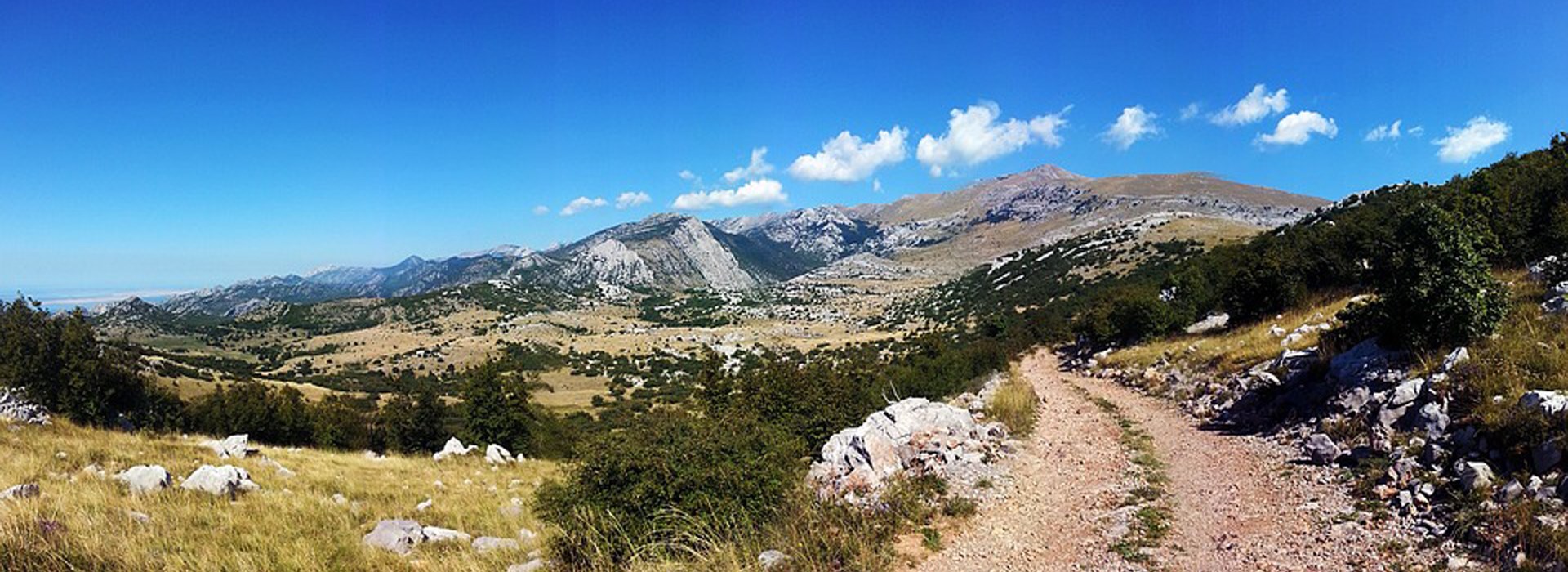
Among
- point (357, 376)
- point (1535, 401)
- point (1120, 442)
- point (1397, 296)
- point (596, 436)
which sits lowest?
point (357, 376)

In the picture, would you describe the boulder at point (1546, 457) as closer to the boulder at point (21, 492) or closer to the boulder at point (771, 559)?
the boulder at point (771, 559)

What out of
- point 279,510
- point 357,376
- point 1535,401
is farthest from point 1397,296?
point 357,376

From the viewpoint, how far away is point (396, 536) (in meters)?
9.80

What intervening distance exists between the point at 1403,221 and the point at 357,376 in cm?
17341

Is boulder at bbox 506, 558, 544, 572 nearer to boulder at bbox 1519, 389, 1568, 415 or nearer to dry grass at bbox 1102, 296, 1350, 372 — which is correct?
boulder at bbox 1519, 389, 1568, 415

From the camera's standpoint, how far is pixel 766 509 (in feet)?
30.9

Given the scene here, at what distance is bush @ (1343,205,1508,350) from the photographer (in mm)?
12094

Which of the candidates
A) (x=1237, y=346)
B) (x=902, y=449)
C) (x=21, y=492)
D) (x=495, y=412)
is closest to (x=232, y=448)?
(x=21, y=492)

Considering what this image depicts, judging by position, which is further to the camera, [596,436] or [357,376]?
[357,376]

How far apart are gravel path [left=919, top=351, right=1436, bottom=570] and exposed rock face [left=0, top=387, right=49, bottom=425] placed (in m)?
31.2

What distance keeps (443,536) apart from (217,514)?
12.3 ft

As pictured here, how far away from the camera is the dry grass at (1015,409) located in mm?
18844

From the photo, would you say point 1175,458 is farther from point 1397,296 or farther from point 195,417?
point 195,417

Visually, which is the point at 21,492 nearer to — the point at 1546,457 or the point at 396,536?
the point at 396,536
